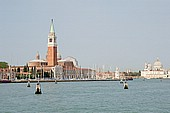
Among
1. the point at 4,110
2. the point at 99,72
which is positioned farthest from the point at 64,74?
the point at 4,110

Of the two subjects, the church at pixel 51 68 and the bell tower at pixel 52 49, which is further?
the bell tower at pixel 52 49

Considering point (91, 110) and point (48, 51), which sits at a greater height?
point (48, 51)

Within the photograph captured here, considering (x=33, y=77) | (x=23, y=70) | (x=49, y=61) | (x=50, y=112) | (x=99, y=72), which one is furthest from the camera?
(x=99, y=72)

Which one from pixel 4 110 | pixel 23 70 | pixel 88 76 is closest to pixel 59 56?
pixel 88 76

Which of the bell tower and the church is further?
the bell tower

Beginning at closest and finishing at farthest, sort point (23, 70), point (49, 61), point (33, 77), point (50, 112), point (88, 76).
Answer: point (50, 112), point (33, 77), point (23, 70), point (49, 61), point (88, 76)

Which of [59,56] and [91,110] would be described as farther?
[59,56]

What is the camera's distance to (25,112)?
23.8m

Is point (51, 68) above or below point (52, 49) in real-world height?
below

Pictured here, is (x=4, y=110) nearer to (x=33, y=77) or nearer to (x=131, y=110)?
(x=131, y=110)

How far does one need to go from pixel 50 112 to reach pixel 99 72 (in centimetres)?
13064

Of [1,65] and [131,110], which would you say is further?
[1,65]

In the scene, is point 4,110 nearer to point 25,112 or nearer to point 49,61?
point 25,112

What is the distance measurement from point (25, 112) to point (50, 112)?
4.57 feet
